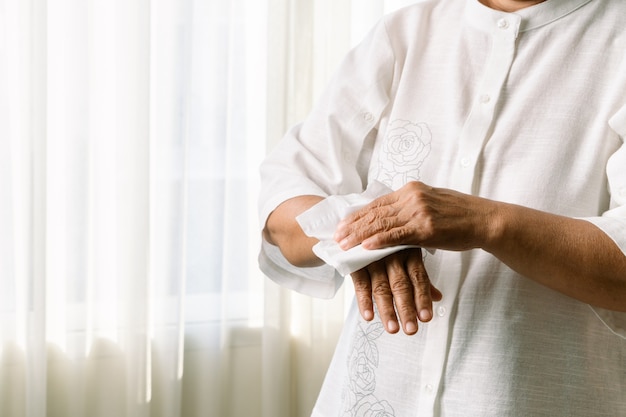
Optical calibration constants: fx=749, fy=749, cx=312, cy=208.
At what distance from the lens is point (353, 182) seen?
1.25 meters

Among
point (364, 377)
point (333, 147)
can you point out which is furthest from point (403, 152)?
point (364, 377)

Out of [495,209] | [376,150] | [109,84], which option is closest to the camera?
[495,209]

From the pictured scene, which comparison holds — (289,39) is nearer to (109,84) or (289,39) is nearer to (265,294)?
Answer: (109,84)

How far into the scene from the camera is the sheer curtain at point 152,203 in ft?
6.92

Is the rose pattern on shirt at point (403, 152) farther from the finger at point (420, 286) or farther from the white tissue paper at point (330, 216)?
the finger at point (420, 286)

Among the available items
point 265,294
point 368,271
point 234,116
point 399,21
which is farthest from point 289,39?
point 368,271

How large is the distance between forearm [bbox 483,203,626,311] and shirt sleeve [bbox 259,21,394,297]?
0.34 m

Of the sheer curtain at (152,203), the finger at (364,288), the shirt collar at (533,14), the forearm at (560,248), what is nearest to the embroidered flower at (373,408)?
the finger at (364,288)

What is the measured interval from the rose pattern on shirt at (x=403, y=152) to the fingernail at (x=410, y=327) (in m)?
0.29

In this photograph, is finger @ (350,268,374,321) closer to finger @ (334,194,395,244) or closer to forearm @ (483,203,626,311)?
finger @ (334,194,395,244)

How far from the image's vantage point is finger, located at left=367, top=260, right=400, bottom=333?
99cm

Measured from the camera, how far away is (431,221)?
95cm

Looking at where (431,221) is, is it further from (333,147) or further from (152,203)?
(152,203)

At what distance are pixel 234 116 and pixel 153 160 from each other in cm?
30
